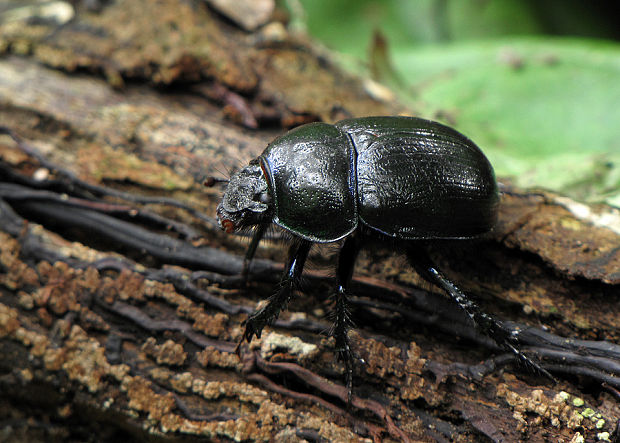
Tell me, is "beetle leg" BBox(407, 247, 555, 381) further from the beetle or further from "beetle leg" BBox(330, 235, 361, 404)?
"beetle leg" BBox(330, 235, 361, 404)

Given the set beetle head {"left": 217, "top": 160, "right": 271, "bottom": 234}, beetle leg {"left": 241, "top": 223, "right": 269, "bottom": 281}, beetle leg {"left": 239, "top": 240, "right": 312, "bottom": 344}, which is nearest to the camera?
beetle leg {"left": 239, "top": 240, "right": 312, "bottom": 344}

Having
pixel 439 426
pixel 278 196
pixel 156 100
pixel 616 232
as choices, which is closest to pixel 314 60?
pixel 156 100

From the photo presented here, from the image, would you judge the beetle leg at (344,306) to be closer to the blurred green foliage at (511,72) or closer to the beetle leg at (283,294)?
the beetle leg at (283,294)

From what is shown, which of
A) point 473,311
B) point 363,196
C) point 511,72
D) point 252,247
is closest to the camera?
point 473,311

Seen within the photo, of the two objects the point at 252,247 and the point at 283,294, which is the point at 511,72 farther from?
the point at 283,294

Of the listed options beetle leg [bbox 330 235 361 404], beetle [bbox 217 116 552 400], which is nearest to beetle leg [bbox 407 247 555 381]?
beetle [bbox 217 116 552 400]

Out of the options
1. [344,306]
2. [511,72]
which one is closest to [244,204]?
[344,306]
